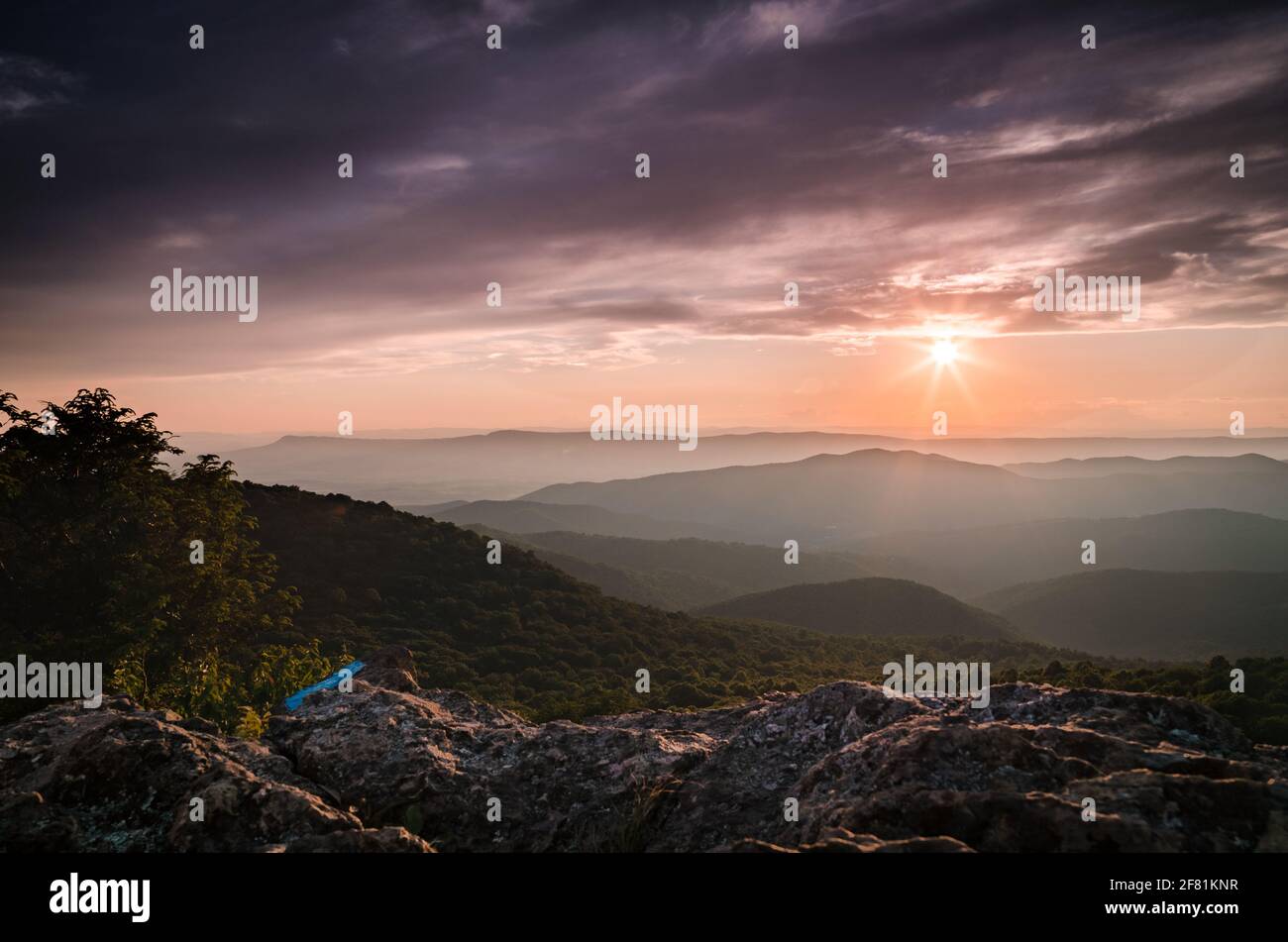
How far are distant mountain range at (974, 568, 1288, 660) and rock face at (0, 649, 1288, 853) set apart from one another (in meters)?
119

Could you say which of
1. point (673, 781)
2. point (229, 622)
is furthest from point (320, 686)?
point (229, 622)

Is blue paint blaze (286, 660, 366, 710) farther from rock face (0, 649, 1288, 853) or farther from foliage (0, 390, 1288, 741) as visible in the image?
rock face (0, 649, 1288, 853)

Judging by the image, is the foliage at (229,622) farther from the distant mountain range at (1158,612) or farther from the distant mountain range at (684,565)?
the distant mountain range at (1158,612)

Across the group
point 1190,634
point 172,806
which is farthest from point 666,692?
point 1190,634

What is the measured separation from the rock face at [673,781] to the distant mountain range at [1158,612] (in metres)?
119

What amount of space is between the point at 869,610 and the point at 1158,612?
69.0m

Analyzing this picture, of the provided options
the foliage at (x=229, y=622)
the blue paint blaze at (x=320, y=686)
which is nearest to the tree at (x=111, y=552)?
the foliage at (x=229, y=622)

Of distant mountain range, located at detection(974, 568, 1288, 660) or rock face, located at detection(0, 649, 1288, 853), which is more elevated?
rock face, located at detection(0, 649, 1288, 853)

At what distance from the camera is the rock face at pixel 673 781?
5484 mm

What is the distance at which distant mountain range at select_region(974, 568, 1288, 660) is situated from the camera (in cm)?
10819

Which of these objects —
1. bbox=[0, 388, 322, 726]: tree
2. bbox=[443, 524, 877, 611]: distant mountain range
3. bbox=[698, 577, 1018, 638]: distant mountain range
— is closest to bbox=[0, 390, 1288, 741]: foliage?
bbox=[0, 388, 322, 726]: tree

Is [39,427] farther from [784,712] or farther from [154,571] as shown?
[784,712]

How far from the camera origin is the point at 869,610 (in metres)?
101

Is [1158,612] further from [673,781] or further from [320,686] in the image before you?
[320,686]
